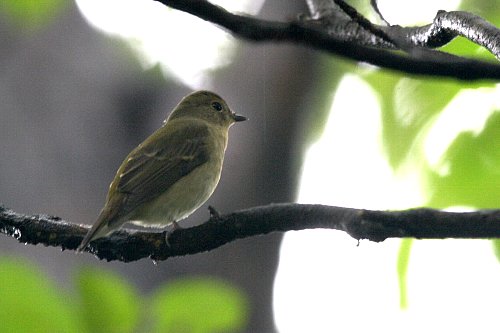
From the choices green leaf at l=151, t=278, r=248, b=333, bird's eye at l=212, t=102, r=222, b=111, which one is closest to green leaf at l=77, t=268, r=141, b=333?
green leaf at l=151, t=278, r=248, b=333

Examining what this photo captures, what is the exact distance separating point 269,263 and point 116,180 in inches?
82.4

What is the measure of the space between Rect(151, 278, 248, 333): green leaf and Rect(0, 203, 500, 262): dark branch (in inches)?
16.2

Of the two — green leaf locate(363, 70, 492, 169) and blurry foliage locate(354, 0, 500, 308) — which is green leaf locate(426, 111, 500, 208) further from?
green leaf locate(363, 70, 492, 169)

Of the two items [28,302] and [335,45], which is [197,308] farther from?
[335,45]

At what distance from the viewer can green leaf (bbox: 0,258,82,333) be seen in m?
1.85

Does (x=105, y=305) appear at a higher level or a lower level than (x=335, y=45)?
lower

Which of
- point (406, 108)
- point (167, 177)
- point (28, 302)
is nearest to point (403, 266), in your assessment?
point (406, 108)

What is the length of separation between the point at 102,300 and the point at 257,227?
82cm

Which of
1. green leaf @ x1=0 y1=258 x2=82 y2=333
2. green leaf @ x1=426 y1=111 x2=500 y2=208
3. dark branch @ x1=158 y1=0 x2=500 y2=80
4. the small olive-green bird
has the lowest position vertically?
the small olive-green bird

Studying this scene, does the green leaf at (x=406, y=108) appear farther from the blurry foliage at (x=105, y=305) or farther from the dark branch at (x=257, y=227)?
the blurry foliage at (x=105, y=305)

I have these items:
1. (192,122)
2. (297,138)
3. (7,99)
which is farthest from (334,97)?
(7,99)

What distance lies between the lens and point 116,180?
15.3 ft

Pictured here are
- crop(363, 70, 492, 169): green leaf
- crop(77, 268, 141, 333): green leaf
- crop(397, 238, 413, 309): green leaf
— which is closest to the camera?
crop(77, 268, 141, 333): green leaf

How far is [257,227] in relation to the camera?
2691mm
